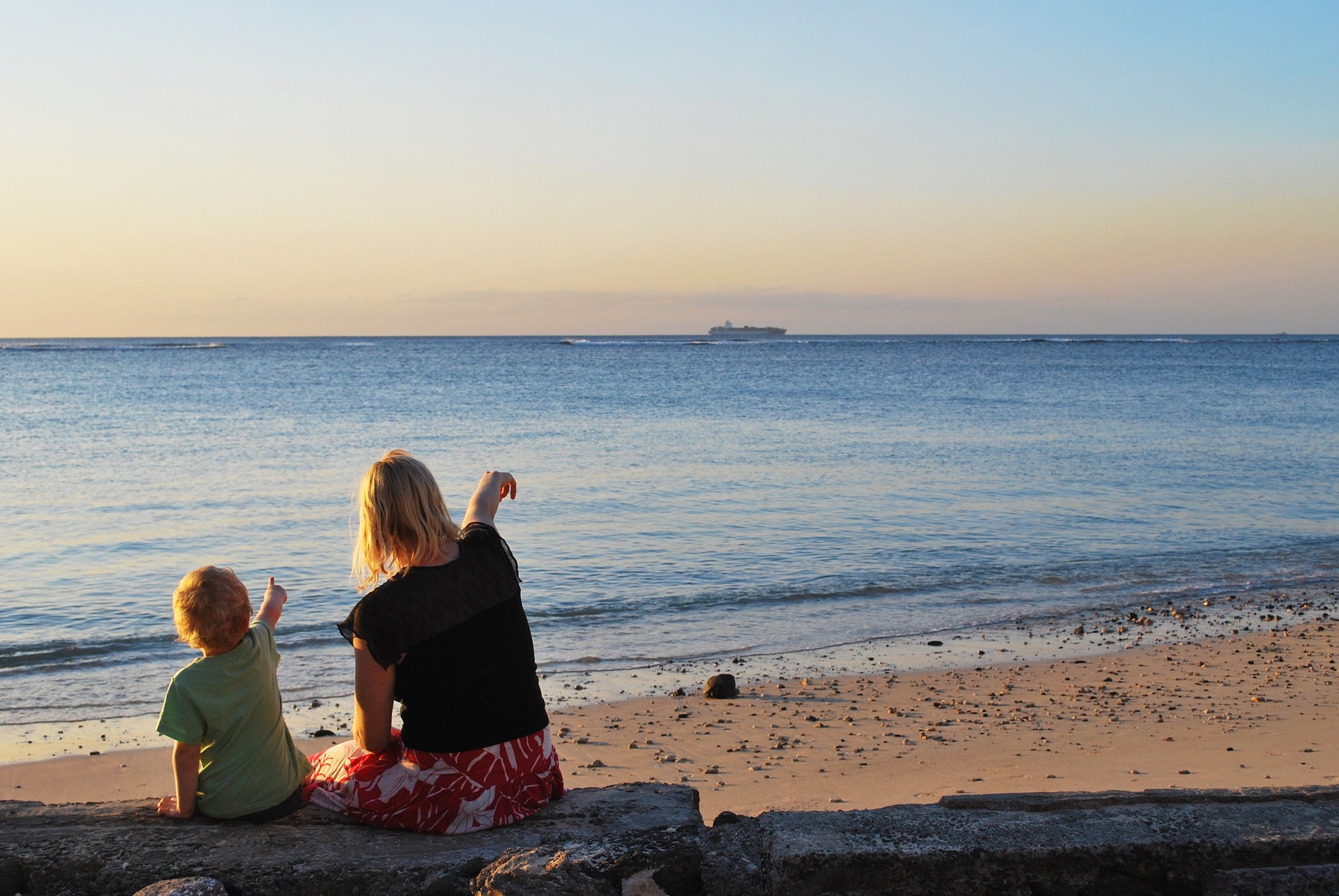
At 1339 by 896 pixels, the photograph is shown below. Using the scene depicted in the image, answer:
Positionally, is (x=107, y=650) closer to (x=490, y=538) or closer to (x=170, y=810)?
(x=170, y=810)

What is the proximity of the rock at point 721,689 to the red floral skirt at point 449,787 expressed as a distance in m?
3.58

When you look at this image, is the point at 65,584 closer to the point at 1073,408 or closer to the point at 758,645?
the point at 758,645

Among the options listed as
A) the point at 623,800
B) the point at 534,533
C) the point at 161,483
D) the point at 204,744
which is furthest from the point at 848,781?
the point at 161,483

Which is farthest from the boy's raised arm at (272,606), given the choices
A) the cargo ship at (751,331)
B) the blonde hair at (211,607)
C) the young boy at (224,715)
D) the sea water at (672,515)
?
the cargo ship at (751,331)

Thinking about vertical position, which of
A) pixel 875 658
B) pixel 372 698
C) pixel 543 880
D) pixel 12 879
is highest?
pixel 372 698

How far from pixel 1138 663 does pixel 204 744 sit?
668cm

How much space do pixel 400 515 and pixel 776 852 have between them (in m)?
1.41

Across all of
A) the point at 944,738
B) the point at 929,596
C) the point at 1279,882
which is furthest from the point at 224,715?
the point at 929,596

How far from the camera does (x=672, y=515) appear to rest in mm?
13359

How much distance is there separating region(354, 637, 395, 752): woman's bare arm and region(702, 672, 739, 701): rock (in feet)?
12.5

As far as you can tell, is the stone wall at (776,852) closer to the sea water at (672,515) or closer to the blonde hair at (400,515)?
the blonde hair at (400,515)

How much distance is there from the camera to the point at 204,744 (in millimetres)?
3178

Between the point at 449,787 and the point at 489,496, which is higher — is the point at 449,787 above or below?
below

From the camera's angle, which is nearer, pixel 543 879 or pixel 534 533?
pixel 543 879
